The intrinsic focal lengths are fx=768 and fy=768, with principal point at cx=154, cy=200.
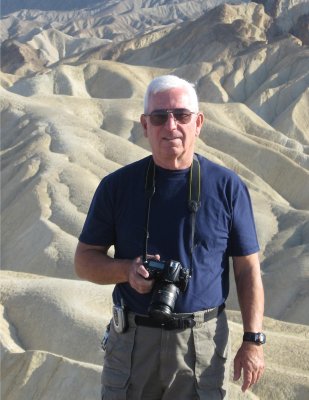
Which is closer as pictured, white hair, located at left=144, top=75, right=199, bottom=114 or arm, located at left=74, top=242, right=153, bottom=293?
arm, located at left=74, top=242, right=153, bottom=293

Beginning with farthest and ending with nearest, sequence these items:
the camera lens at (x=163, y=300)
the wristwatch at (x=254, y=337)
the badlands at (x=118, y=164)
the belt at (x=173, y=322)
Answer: the badlands at (x=118, y=164) < the wristwatch at (x=254, y=337) < the belt at (x=173, y=322) < the camera lens at (x=163, y=300)

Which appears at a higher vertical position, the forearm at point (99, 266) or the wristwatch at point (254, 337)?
the forearm at point (99, 266)

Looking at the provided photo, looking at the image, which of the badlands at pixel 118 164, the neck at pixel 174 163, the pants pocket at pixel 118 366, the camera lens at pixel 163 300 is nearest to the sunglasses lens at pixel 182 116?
the neck at pixel 174 163

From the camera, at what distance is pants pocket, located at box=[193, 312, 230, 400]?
394cm

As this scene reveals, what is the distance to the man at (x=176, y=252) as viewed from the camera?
3.90 m

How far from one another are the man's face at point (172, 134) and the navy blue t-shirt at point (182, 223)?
0.19ft

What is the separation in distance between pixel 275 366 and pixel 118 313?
5536mm

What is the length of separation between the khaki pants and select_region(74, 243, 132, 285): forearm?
24 centimetres

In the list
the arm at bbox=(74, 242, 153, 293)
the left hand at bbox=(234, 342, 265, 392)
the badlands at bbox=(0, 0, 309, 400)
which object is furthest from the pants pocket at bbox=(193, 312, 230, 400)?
the badlands at bbox=(0, 0, 309, 400)

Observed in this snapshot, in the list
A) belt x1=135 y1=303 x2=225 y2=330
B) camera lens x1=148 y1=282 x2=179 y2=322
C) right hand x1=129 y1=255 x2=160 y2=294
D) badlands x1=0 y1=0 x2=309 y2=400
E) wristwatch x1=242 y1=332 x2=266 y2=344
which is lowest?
badlands x1=0 y1=0 x2=309 y2=400

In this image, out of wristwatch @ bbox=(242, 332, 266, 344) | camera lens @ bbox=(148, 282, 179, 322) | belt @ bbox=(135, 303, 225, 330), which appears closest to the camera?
camera lens @ bbox=(148, 282, 179, 322)

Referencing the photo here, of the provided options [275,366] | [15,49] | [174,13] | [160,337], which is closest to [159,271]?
[160,337]

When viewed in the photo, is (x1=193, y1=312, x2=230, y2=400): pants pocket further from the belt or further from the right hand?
the right hand

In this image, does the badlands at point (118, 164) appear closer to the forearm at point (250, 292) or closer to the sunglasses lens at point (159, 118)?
the forearm at point (250, 292)
